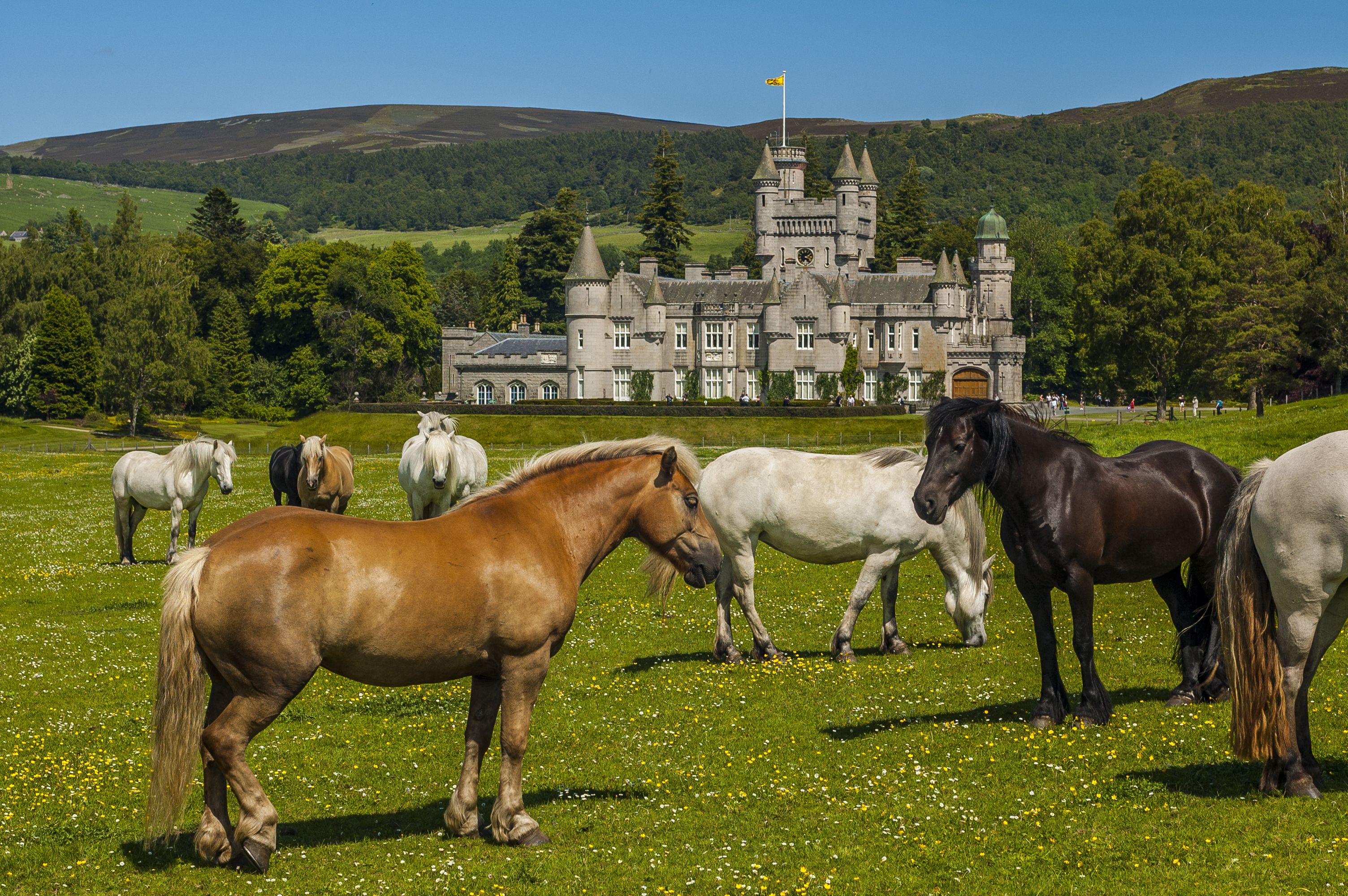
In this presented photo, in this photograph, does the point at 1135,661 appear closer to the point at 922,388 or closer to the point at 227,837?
the point at 227,837

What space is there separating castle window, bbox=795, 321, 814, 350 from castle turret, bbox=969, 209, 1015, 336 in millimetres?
Answer: 14822

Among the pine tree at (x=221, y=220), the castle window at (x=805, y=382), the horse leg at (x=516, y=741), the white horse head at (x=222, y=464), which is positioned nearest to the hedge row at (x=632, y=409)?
the castle window at (x=805, y=382)

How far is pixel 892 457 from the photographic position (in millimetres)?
16156

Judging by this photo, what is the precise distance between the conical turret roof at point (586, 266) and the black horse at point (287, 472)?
7134 centimetres

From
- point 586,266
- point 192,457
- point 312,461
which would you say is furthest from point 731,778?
point 586,266

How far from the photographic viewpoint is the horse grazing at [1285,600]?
371 inches

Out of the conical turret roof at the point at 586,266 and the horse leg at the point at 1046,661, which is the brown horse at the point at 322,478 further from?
the conical turret roof at the point at 586,266

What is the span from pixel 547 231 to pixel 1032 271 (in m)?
50.0

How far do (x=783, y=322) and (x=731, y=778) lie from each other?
282 ft

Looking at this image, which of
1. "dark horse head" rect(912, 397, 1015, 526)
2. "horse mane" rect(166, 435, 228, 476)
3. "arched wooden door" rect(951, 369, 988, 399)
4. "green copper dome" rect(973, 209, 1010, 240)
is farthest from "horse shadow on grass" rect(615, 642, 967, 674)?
"green copper dome" rect(973, 209, 1010, 240)

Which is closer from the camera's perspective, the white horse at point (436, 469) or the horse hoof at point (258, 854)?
the horse hoof at point (258, 854)

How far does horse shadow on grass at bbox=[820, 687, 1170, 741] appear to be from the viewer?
40.7 feet

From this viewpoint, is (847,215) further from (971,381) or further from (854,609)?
(854,609)

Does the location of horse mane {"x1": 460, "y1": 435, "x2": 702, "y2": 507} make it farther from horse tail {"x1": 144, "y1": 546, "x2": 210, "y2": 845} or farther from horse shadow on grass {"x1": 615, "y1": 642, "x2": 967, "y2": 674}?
horse shadow on grass {"x1": 615, "y1": 642, "x2": 967, "y2": 674}
